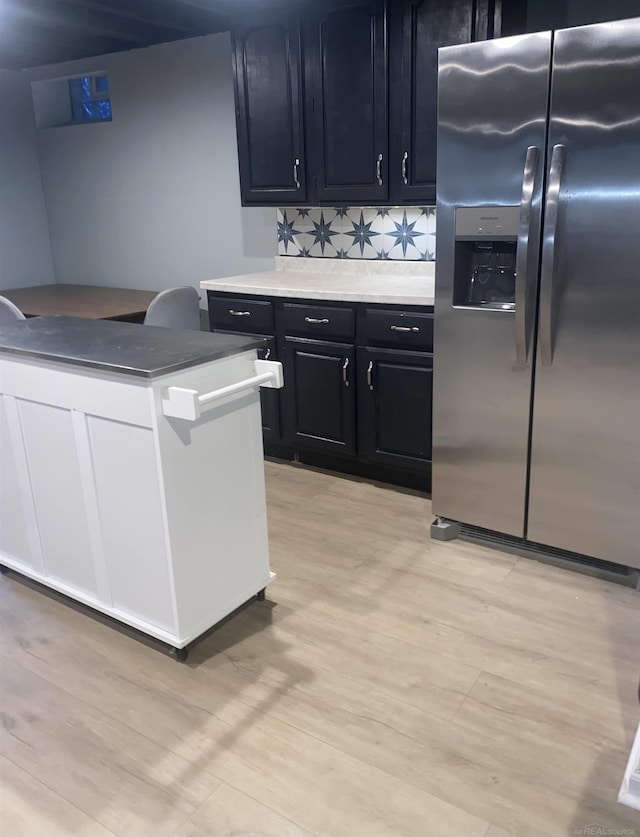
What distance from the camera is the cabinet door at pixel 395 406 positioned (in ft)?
9.84

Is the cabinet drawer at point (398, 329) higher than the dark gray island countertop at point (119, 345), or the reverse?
the dark gray island countertop at point (119, 345)

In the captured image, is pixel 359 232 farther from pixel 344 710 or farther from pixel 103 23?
pixel 344 710

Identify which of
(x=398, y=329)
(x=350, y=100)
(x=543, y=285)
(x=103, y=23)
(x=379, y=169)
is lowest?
(x=398, y=329)

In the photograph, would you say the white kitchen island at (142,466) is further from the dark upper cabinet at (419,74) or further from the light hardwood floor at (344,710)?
the dark upper cabinet at (419,74)

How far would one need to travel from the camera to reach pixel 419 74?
288cm

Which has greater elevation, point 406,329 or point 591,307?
point 591,307

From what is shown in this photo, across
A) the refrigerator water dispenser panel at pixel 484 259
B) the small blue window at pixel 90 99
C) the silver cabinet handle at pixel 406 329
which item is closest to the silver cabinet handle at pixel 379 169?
the silver cabinet handle at pixel 406 329

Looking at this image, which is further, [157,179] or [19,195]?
[19,195]

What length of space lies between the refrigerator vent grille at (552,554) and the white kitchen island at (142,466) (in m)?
0.96

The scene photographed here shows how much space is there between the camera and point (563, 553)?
2.61 m

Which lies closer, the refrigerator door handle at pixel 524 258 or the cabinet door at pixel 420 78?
the refrigerator door handle at pixel 524 258

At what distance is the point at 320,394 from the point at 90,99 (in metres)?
2.94

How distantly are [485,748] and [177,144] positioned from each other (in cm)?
377

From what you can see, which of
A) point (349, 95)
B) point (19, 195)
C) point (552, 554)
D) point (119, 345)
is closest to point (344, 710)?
point (552, 554)
